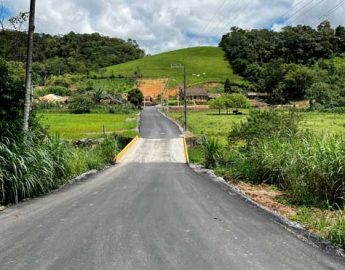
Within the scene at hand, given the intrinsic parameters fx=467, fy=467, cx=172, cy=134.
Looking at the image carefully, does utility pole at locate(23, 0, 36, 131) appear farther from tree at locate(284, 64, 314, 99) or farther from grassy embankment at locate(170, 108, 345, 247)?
tree at locate(284, 64, 314, 99)

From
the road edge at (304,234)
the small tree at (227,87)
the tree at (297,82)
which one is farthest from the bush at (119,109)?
the road edge at (304,234)

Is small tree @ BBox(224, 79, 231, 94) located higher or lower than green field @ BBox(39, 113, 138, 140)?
higher

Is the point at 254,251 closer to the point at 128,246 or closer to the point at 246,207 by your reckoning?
the point at 128,246

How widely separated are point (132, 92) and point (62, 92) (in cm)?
2484

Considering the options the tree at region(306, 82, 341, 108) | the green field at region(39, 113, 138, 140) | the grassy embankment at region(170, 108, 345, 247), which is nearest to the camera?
the grassy embankment at region(170, 108, 345, 247)

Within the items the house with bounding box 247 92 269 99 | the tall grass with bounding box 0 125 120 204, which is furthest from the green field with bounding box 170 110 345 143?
the house with bounding box 247 92 269 99

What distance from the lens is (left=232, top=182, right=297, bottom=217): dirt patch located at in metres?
11.1

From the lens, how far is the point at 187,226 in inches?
341

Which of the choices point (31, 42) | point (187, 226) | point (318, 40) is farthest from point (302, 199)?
point (318, 40)

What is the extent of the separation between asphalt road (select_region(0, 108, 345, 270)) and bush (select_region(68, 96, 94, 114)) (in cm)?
8410

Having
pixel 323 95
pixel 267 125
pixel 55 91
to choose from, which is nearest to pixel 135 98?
pixel 55 91

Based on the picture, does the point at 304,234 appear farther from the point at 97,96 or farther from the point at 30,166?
the point at 97,96

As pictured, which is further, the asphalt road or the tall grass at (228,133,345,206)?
the tall grass at (228,133,345,206)

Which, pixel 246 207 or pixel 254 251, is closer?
pixel 254 251
